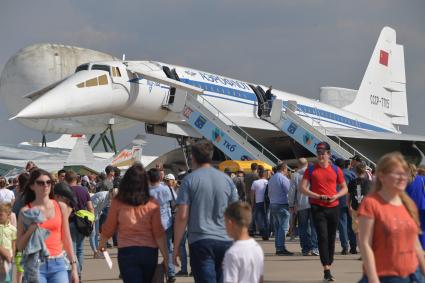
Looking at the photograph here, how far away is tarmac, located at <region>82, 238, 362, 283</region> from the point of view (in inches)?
475

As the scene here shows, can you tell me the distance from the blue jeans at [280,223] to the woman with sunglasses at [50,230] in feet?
26.1

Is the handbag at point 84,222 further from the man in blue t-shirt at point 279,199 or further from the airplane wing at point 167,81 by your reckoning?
the airplane wing at point 167,81

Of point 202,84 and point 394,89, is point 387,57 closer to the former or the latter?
→ point 394,89

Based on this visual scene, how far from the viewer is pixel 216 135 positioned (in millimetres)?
29391

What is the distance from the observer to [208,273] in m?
8.02

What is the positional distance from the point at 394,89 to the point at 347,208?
28908 millimetres

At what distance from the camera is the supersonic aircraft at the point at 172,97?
27.9m

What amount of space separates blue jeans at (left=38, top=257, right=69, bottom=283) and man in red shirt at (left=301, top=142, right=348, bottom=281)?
4517 millimetres

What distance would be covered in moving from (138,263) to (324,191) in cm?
458

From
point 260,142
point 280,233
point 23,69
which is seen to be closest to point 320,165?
point 280,233

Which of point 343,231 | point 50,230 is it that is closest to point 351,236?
point 343,231

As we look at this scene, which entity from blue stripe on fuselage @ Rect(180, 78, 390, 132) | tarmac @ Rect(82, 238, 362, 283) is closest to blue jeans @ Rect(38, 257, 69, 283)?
tarmac @ Rect(82, 238, 362, 283)

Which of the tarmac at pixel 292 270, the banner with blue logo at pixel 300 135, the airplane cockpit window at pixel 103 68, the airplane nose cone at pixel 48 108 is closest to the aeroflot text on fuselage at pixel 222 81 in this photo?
the banner with blue logo at pixel 300 135

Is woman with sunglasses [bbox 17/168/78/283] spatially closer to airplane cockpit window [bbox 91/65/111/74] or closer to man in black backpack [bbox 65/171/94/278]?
man in black backpack [bbox 65/171/94/278]
